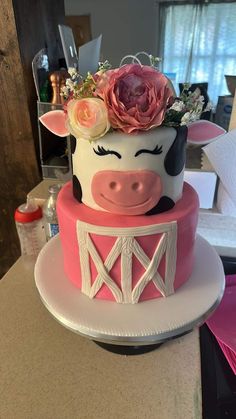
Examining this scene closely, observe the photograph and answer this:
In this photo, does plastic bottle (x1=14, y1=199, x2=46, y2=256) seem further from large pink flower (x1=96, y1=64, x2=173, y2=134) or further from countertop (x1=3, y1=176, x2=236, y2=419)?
large pink flower (x1=96, y1=64, x2=173, y2=134)

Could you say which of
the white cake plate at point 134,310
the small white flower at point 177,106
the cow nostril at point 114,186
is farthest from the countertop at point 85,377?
the small white flower at point 177,106

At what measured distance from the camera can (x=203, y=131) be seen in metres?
0.58

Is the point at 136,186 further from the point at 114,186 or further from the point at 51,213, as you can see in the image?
the point at 51,213

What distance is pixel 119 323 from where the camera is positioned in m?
0.54

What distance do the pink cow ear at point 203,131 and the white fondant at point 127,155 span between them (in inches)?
3.5

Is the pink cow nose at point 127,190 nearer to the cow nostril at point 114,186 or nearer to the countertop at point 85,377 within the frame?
the cow nostril at point 114,186

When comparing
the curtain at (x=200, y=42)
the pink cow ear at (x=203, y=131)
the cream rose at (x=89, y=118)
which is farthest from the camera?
the curtain at (x=200, y=42)

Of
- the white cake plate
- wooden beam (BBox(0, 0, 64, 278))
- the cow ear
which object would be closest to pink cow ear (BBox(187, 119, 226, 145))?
the cow ear

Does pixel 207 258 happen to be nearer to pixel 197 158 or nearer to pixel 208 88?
pixel 197 158

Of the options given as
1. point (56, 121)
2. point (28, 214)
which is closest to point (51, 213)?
point (28, 214)

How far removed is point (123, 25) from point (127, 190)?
58cm

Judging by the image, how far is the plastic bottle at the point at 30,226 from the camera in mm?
859

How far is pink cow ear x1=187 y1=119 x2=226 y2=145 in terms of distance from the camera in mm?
577

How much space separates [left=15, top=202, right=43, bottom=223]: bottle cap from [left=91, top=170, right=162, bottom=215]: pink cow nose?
1.21ft
